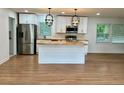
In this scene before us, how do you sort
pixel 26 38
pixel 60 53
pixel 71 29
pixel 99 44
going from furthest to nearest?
pixel 99 44
pixel 71 29
pixel 26 38
pixel 60 53

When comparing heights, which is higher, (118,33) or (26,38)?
(118,33)

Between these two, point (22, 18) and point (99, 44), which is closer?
point (22, 18)

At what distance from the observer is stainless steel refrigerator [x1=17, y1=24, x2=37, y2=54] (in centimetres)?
891

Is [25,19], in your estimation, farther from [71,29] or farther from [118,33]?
[118,33]

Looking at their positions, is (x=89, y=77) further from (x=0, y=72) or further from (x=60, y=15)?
(x=60, y=15)

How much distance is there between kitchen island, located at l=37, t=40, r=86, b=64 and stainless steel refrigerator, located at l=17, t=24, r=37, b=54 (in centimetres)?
243

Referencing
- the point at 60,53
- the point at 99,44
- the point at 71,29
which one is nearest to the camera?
the point at 60,53

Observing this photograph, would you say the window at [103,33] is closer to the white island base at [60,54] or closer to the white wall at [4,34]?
the white island base at [60,54]

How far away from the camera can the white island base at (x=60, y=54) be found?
21.9ft

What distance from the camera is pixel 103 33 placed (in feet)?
33.8

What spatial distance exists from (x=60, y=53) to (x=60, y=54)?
4 cm

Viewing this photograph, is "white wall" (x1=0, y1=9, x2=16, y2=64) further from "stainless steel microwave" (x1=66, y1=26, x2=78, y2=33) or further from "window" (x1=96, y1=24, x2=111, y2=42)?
"window" (x1=96, y1=24, x2=111, y2=42)

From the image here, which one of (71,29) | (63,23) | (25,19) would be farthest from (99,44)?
(25,19)

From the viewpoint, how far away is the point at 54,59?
674 cm
